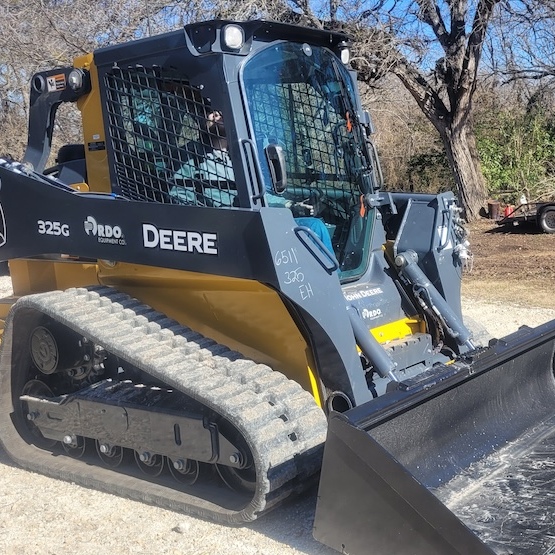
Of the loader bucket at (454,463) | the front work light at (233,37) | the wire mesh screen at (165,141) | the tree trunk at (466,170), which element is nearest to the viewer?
the loader bucket at (454,463)

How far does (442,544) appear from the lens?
2781 mm

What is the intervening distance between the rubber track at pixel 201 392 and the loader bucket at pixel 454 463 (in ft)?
1.08

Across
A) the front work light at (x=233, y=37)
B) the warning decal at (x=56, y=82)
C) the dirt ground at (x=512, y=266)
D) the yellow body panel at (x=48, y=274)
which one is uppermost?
the warning decal at (x=56, y=82)

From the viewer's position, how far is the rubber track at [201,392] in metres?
3.38

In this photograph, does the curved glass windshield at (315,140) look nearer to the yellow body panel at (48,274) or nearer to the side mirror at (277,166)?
the side mirror at (277,166)

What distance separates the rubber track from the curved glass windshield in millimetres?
902

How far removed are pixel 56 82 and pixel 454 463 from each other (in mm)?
3125

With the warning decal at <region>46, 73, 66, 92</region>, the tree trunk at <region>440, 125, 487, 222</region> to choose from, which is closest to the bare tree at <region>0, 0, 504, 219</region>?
the tree trunk at <region>440, 125, 487, 222</region>

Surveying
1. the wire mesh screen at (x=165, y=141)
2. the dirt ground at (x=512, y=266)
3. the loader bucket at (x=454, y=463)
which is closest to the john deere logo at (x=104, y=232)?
the wire mesh screen at (x=165, y=141)

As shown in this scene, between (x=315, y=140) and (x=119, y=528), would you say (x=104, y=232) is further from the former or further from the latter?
(x=119, y=528)

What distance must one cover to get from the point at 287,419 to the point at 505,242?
411 inches

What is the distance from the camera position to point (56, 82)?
4543mm

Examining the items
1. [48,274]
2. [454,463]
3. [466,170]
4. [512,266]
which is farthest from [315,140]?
[466,170]

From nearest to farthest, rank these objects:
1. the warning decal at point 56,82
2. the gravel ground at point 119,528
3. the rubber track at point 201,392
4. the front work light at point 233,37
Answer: the rubber track at point 201,392 < the gravel ground at point 119,528 < the front work light at point 233,37 < the warning decal at point 56,82
